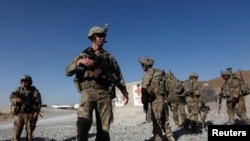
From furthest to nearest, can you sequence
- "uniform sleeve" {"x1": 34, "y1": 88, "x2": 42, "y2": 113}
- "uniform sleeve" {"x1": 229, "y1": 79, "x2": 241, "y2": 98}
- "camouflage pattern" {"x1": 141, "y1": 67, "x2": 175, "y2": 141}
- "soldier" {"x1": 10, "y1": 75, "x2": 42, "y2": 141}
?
1. "uniform sleeve" {"x1": 229, "y1": 79, "x2": 241, "y2": 98}
2. "uniform sleeve" {"x1": 34, "y1": 88, "x2": 42, "y2": 113}
3. "soldier" {"x1": 10, "y1": 75, "x2": 42, "y2": 141}
4. "camouflage pattern" {"x1": 141, "y1": 67, "x2": 175, "y2": 141}

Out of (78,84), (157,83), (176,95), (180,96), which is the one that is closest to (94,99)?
(78,84)

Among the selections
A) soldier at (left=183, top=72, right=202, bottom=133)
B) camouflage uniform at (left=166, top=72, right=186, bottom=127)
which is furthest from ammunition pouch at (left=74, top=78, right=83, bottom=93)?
camouflage uniform at (left=166, top=72, right=186, bottom=127)

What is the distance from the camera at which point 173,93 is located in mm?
14109

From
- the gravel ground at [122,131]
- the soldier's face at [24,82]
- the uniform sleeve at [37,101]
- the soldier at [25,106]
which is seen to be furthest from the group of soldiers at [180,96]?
the soldier's face at [24,82]

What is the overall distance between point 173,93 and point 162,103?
15.0 ft

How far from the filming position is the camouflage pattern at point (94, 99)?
5.50m

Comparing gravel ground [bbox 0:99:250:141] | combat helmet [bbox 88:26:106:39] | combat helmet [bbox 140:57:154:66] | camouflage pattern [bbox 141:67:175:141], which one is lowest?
gravel ground [bbox 0:99:250:141]

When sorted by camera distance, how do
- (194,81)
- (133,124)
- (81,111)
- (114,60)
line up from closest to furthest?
(81,111)
(114,60)
(194,81)
(133,124)

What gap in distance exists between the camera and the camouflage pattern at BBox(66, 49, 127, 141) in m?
5.50

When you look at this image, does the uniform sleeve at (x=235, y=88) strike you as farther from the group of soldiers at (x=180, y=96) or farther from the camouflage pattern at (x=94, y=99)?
the camouflage pattern at (x=94, y=99)

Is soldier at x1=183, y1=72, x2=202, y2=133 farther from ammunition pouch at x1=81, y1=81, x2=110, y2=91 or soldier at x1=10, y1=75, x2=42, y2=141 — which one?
ammunition pouch at x1=81, y1=81, x2=110, y2=91

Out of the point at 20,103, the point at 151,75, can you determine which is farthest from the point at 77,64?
the point at 20,103

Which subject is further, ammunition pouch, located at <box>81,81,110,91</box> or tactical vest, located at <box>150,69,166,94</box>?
tactical vest, located at <box>150,69,166,94</box>

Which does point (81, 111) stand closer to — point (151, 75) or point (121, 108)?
point (151, 75)
